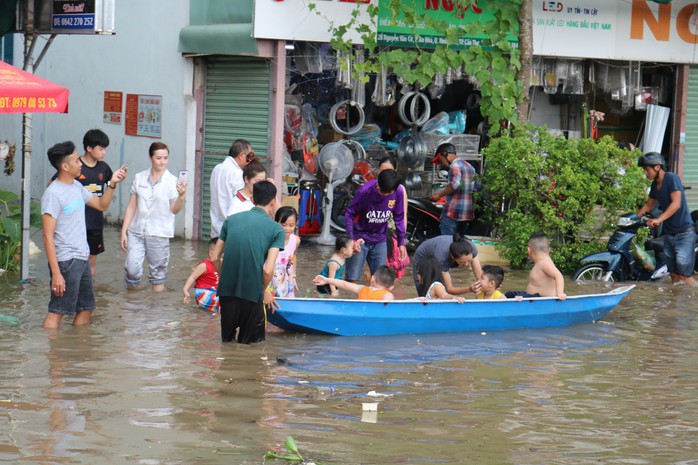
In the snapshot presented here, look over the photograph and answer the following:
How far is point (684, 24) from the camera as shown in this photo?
17.6 m

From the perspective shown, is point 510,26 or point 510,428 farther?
point 510,26

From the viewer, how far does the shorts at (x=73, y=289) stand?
9.25 metres

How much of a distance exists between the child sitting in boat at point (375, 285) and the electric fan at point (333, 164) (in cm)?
611

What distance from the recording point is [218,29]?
15.5 metres

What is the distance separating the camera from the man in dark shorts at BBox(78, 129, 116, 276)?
446 inches

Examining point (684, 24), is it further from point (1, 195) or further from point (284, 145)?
point (1, 195)

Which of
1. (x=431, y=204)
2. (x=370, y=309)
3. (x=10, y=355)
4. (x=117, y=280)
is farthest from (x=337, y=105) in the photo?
(x=10, y=355)

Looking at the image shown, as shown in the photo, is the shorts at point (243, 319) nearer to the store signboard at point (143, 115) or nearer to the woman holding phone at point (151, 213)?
the woman holding phone at point (151, 213)

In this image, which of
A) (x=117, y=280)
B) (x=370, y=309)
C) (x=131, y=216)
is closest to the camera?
(x=370, y=309)

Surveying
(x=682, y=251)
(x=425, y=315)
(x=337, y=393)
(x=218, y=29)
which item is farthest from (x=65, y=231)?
(x=682, y=251)

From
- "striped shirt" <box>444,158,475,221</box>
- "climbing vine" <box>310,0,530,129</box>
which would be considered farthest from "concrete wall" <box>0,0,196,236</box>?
"striped shirt" <box>444,158,475,221</box>

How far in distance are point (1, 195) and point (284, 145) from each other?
4684 mm

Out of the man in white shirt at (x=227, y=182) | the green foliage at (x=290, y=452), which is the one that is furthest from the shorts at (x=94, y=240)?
the green foliage at (x=290, y=452)

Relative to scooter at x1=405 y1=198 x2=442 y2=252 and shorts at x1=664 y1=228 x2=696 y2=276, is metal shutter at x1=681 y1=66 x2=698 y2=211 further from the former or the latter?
scooter at x1=405 y1=198 x2=442 y2=252
